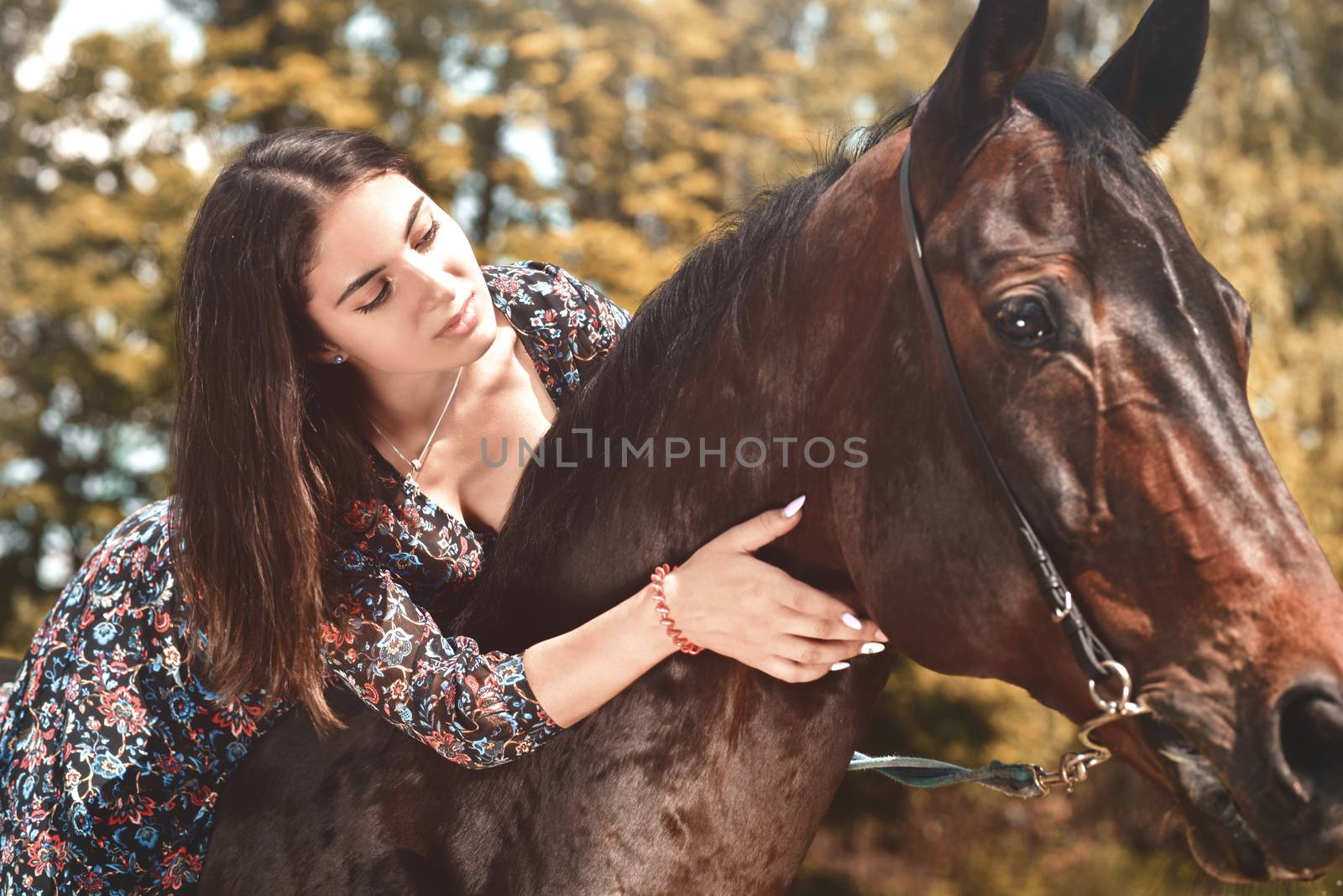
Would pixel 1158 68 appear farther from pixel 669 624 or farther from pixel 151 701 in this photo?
pixel 151 701

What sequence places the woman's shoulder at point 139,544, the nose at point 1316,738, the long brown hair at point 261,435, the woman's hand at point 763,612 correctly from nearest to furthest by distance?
the nose at point 1316,738, the woman's hand at point 763,612, the long brown hair at point 261,435, the woman's shoulder at point 139,544

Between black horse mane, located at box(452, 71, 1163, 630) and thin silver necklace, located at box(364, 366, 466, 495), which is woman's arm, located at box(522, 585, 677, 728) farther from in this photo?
thin silver necklace, located at box(364, 366, 466, 495)

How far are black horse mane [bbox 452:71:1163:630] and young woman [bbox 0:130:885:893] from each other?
19cm

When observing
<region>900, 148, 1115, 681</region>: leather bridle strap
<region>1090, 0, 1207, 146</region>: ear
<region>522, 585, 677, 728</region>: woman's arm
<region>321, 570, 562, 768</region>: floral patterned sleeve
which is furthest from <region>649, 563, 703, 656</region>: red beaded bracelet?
<region>1090, 0, 1207, 146</region>: ear

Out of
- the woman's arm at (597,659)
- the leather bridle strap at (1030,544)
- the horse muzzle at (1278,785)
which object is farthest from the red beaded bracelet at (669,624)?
the horse muzzle at (1278,785)

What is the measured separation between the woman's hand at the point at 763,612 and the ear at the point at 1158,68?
74 centimetres

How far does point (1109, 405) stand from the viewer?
1.14 metres

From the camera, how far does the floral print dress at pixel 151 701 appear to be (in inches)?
67.1

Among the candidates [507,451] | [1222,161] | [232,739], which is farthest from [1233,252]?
[232,739]

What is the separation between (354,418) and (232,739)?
23.9 inches

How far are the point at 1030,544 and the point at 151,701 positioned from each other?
1.52 m

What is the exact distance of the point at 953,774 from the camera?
158 centimetres

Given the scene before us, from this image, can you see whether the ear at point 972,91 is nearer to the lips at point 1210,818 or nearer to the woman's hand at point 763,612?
the woman's hand at point 763,612

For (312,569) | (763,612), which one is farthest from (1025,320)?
(312,569)
